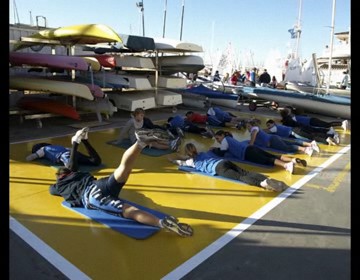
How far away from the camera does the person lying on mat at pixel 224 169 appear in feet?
18.3

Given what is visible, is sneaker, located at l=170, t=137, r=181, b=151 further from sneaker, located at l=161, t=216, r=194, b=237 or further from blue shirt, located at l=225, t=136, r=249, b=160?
sneaker, located at l=161, t=216, r=194, b=237

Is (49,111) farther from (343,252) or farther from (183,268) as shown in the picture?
(343,252)

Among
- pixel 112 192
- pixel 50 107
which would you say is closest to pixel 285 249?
pixel 112 192

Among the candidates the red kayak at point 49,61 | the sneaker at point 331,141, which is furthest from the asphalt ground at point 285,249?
the red kayak at point 49,61

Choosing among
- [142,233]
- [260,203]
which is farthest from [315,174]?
[142,233]

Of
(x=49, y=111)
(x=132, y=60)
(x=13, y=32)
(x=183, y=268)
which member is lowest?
(x=183, y=268)

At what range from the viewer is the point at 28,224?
417 centimetres

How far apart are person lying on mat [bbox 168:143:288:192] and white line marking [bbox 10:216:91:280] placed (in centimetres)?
320

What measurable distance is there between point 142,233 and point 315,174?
400cm

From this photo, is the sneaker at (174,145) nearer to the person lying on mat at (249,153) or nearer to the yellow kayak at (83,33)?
the person lying on mat at (249,153)

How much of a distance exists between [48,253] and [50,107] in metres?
6.94

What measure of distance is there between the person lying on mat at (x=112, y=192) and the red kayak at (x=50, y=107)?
201 inches

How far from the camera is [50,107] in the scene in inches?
385

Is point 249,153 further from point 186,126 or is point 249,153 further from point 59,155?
point 59,155
